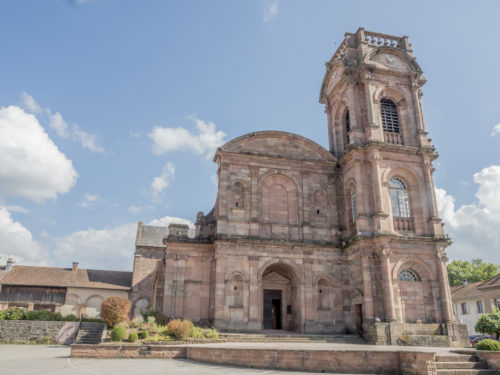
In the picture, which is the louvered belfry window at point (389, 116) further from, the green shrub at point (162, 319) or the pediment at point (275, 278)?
the green shrub at point (162, 319)

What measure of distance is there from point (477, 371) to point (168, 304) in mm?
16564

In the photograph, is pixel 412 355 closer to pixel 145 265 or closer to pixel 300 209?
pixel 300 209

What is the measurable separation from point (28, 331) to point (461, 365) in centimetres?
2335

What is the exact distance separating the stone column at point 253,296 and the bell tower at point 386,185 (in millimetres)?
5866

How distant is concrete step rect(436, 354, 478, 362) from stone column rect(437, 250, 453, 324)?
850cm

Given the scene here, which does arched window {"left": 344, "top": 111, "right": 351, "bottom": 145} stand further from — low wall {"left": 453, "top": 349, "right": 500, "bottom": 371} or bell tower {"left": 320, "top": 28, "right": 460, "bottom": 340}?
low wall {"left": 453, "top": 349, "right": 500, "bottom": 371}

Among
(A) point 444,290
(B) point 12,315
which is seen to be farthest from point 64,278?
(A) point 444,290

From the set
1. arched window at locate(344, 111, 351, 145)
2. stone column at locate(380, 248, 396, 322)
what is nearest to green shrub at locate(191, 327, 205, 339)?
stone column at locate(380, 248, 396, 322)

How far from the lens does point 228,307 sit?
76.5 ft

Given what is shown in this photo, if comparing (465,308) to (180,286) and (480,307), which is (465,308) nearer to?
(480,307)

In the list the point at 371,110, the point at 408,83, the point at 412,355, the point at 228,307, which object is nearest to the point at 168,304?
the point at 228,307

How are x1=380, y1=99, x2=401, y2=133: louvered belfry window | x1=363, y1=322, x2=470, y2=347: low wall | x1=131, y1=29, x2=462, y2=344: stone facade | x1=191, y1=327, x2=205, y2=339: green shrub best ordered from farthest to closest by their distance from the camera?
x1=380, y1=99, x2=401, y2=133: louvered belfry window, x1=131, y1=29, x2=462, y2=344: stone facade, x1=363, y1=322, x2=470, y2=347: low wall, x1=191, y1=327, x2=205, y2=339: green shrub

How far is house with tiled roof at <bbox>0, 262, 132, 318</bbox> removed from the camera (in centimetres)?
3800

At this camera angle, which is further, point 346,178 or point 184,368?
point 346,178
